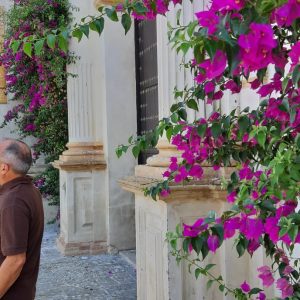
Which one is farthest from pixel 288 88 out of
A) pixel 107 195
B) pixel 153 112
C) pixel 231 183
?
pixel 107 195

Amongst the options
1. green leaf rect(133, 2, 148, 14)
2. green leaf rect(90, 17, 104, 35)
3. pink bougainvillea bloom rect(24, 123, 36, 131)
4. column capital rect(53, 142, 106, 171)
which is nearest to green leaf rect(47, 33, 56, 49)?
green leaf rect(90, 17, 104, 35)

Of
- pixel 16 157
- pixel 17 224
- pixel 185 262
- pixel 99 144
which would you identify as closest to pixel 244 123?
pixel 17 224

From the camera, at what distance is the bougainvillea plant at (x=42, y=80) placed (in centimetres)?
756

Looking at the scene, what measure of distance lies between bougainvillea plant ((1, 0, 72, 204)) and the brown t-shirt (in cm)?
471

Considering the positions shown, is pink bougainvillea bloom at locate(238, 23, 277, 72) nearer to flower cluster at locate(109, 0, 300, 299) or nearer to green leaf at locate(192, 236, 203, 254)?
flower cluster at locate(109, 0, 300, 299)

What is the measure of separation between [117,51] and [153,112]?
1108 millimetres

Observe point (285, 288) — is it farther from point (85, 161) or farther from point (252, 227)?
point (85, 161)

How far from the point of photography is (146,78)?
6.87 metres

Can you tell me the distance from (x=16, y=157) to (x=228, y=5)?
1925mm

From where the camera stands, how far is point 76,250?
7.13 meters

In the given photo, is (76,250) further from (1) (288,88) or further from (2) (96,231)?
(1) (288,88)

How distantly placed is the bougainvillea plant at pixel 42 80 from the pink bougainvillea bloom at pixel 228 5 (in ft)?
20.4

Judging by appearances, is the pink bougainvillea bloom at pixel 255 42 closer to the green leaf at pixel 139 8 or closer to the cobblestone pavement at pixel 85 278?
the green leaf at pixel 139 8

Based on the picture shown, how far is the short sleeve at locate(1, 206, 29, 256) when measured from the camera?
255 centimetres
